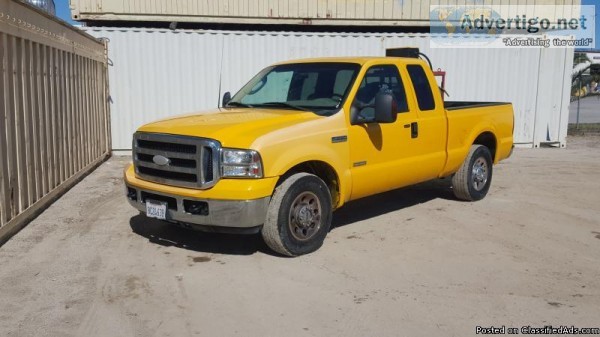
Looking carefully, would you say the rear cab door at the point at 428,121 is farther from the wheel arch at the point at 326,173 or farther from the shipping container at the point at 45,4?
the shipping container at the point at 45,4

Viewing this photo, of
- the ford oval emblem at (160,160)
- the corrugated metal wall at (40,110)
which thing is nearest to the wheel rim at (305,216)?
the ford oval emblem at (160,160)

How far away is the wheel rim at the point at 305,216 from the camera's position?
5281mm

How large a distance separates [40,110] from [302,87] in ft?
11.3

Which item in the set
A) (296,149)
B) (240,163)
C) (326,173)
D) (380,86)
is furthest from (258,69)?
(240,163)

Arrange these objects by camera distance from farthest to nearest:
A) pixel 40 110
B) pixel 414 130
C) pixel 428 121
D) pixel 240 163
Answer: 1. pixel 40 110
2. pixel 428 121
3. pixel 414 130
4. pixel 240 163

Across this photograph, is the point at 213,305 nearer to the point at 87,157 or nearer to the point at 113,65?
the point at 87,157

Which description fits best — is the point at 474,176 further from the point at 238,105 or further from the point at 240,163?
the point at 240,163

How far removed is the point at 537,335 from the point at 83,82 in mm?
8332

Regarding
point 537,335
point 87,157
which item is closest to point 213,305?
point 537,335

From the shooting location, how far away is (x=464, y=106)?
7.73 metres

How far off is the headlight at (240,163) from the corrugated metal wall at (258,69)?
755 centimetres

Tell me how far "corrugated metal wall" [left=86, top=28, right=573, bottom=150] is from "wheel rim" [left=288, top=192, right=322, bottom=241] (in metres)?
7.31

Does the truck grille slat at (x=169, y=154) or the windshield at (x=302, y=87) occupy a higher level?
the windshield at (x=302, y=87)

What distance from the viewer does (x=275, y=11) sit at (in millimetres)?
15023
